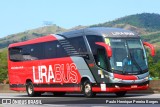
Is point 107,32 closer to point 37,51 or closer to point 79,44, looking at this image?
point 79,44

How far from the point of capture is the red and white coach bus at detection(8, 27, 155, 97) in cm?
2331

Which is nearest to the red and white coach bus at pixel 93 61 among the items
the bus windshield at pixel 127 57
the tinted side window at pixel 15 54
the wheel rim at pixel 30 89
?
the bus windshield at pixel 127 57

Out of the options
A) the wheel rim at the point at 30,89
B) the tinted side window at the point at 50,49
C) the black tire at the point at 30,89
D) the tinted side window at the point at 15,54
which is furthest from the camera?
the tinted side window at the point at 15,54

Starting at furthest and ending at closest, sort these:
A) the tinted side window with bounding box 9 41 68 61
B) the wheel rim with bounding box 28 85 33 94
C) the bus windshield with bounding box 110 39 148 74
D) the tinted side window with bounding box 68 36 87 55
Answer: the wheel rim with bounding box 28 85 33 94 → the tinted side window with bounding box 9 41 68 61 → the tinted side window with bounding box 68 36 87 55 → the bus windshield with bounding box 110 39 148 74

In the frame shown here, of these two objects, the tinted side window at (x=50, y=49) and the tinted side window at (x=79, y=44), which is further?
the tinted side window at (x=50, y=49)

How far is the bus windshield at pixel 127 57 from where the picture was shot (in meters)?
23.3

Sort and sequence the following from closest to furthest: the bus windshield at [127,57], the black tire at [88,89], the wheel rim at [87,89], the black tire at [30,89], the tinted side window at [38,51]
→ the bus windshield at [127,57] → the black tire at [88,89] → the wheel rim at [87,89] → the tinted side window at [38,51] → the black tire at [30,89]

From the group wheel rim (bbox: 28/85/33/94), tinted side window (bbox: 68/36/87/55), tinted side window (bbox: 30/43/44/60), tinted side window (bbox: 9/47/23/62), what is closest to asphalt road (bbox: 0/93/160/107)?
tinted side window (bbox: 68/36/87/55)

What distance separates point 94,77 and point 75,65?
6.09 feet

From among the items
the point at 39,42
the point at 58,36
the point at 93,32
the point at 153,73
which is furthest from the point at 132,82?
the point at 153,73

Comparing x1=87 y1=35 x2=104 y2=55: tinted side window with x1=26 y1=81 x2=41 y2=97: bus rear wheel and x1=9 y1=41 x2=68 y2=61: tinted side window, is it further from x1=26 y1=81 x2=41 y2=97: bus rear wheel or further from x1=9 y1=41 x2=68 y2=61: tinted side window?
x1=26 y1=81 x2=41 y2=97: bus rear wheel

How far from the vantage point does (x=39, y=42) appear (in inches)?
1158

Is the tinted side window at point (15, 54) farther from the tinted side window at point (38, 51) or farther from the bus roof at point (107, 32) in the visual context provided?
the bus roof at point (107, 32)

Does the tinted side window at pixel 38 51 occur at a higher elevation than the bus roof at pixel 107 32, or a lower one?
lower
